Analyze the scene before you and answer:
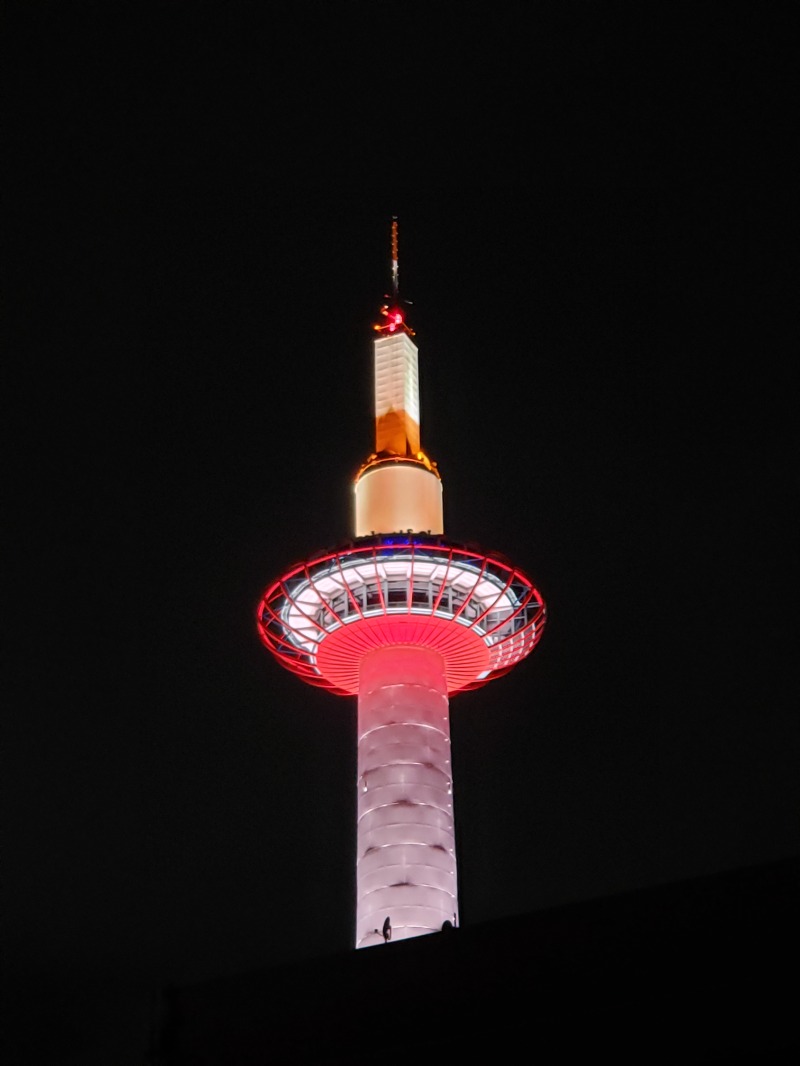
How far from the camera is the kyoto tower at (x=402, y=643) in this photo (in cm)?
4603

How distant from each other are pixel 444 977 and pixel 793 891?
7.66m

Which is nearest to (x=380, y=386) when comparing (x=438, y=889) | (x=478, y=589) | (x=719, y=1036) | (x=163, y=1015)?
(x=478, y=589)

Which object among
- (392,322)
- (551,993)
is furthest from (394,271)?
(551,993)

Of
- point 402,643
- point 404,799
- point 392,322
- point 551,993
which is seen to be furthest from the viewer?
point 392,322

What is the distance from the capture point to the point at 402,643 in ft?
169

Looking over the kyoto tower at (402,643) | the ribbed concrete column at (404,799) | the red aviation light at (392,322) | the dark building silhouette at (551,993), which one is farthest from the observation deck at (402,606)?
the dark building silhouette at (551,993)

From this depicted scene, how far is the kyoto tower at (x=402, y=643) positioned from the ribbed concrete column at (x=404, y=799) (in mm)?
47

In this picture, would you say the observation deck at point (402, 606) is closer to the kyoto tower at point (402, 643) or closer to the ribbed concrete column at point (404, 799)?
the kyoto tower at point (402, 643)

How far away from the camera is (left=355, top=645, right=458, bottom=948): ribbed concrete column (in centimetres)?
4503

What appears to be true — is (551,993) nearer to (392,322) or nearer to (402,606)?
(402,606)

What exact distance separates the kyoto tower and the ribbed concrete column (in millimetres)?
47

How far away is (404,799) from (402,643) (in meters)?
6.91

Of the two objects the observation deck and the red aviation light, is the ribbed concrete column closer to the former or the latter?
Result: the observation deck

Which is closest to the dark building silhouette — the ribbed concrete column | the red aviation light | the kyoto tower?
the kyoto tower
